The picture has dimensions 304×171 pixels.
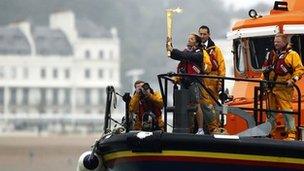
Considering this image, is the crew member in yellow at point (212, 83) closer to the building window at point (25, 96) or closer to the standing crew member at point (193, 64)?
the standing crew member at point (193, 64)

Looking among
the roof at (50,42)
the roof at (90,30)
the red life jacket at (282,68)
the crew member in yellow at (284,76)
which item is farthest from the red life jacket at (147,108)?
the roof at (90,30)

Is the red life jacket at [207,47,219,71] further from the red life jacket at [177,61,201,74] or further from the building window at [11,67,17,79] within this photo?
the building window at [11,67,17,79]

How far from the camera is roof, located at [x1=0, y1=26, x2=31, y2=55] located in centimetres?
12188

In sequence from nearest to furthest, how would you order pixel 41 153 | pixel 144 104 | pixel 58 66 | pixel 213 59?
pixel 213 59 < pixel 144 104 < pixel 41 153 < pixel 58 66

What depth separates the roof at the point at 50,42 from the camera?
124m

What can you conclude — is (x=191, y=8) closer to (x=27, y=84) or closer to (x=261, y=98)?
(x=27, y=84)

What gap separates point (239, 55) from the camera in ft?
54.4

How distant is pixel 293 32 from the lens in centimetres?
1580

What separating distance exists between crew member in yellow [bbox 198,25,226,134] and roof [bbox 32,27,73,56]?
354 feet

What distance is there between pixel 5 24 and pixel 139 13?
16.2m

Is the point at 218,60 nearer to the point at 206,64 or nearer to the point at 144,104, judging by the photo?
the point at 206,64

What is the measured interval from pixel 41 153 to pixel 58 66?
5591cm

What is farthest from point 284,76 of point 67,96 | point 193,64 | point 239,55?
point 67,96

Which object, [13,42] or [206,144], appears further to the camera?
[13,42]
